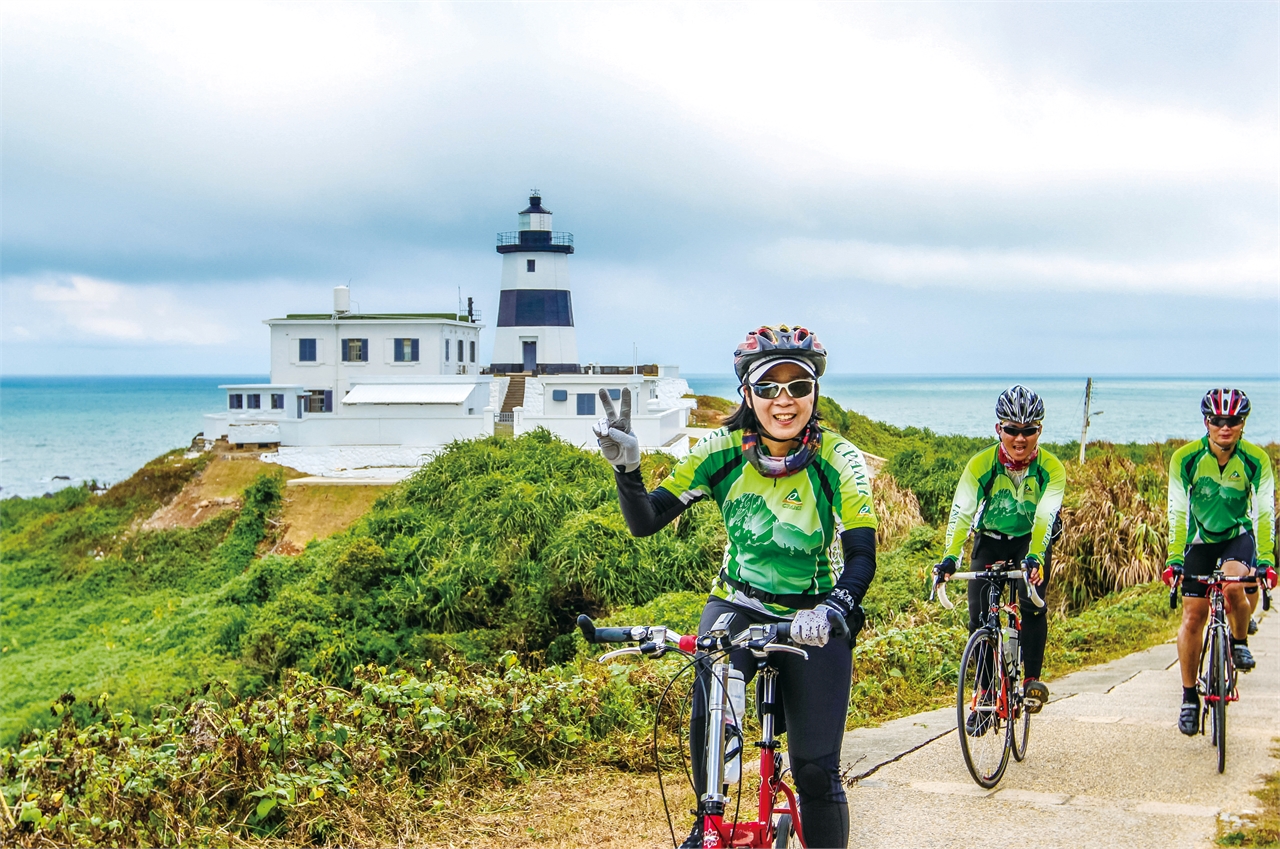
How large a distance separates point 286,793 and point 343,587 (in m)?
14.1

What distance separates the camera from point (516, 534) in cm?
1894

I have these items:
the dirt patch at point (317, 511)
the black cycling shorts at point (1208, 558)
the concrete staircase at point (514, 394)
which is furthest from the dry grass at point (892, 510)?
the concrete staircase at point (514, 394)

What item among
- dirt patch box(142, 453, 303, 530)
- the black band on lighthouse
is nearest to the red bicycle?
dirt patch box(142, 453, 303, 530)

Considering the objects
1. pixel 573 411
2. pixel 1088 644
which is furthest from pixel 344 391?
pixel 1088 644

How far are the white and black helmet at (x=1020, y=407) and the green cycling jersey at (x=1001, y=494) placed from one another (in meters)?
0.22

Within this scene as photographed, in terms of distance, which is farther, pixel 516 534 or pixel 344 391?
→ pixel 344 391

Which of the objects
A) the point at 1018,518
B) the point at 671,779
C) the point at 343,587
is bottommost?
the point at 343,587

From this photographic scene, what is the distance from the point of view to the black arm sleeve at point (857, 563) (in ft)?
13.1

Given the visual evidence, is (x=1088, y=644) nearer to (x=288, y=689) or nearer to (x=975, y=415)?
(x=288, y=689)

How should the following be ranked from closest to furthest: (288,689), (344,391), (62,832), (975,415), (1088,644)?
(62,832)
(288,689)
(1088,644)
(344,391)
(975,415)

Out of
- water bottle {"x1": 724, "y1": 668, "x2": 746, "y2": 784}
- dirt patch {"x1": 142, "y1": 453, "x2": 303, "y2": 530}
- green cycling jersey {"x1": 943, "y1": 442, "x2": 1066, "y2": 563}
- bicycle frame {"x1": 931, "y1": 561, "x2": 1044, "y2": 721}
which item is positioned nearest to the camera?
water bottle {"x1": 724, "y1": 668, "x2": 746, "y2": 784}

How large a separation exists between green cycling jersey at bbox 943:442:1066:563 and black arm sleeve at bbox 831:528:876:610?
8.38 feet

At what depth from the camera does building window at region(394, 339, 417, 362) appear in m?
52.4

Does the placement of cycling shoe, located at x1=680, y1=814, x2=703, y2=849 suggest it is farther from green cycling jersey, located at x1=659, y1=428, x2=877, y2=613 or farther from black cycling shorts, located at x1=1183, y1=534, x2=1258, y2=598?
black cycling shorts, located at x1=1183, y1=534, x2=1258, y2=598
